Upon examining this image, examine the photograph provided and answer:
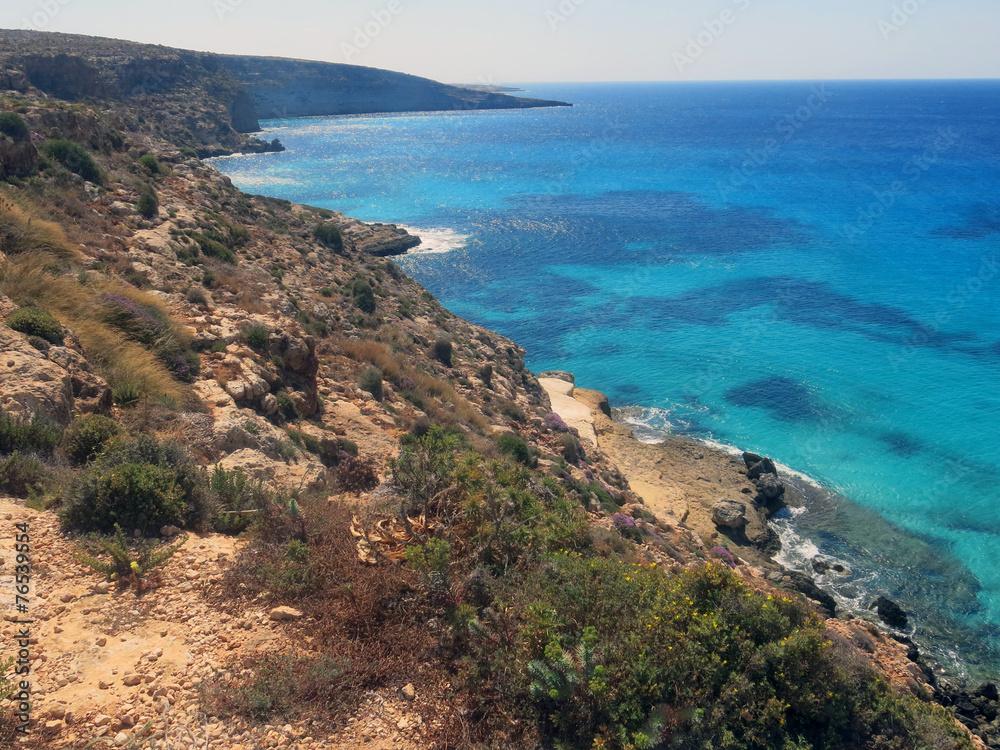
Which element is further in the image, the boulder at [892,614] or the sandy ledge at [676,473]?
the sandy ledge at [676,473]

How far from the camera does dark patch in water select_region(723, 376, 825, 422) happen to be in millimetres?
31737

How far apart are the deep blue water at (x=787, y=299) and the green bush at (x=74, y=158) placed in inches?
996

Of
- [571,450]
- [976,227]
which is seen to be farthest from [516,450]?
[976,227]

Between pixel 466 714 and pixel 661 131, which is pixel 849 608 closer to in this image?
pixel 466 714

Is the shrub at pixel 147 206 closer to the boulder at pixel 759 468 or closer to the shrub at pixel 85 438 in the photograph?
the shrub at pixel 85 438

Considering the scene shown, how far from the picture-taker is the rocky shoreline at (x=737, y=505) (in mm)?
16266

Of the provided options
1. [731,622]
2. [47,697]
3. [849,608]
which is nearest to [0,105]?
[47,697]

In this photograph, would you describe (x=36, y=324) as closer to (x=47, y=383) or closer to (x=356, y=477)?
(x=47, y=383)

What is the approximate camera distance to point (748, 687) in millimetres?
6617

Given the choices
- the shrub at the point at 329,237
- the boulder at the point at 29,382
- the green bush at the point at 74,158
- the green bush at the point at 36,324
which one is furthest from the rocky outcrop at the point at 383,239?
the boulder at the point at 29,382

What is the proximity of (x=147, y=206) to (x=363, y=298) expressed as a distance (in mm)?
8734

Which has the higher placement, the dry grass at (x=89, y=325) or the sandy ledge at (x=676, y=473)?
the dry grass at (x=89, y=325)

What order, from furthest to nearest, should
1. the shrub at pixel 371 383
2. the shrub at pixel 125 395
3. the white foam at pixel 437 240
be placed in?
the white foam at pixel 437 240, the shrub at pixel 371 383, the shrub at pixel 125 395

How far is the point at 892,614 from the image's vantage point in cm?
1933
